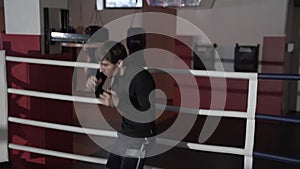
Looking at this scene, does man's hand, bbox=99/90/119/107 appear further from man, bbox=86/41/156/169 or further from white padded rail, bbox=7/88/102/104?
white padded rail, bbox=7/88/102/104

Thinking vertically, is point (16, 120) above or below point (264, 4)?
below

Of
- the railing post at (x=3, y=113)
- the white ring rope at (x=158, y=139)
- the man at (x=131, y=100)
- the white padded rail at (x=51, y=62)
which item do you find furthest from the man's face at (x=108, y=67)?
the railing post at (x=3, y=113)

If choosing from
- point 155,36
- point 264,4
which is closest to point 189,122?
point 155,36

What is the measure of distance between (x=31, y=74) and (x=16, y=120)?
1.29ft

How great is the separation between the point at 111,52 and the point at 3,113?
50.7 inches

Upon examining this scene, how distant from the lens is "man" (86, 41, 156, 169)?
205 cm

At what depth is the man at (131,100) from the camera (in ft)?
6.73

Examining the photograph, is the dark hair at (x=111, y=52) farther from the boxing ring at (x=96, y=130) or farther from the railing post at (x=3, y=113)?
the railing post at (x=3, y=113)

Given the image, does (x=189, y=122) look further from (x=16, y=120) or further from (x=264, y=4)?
(x=16, y=120)

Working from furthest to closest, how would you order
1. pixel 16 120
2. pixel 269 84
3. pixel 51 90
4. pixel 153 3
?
1. pixel 269 84
2. pixel 153 3
3. pixel 51 90
4. pixel 16 120

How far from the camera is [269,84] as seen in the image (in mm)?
5852

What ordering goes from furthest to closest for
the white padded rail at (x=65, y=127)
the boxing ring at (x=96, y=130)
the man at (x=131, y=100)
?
1. the white padded rail at (x=65, y=127)
2. the boxing ring at (x=96, y=130)
3. the man at (x=131, y=100)

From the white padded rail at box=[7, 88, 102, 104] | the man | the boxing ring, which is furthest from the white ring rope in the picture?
the man

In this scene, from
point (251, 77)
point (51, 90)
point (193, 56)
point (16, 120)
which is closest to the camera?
point (251, 77)
